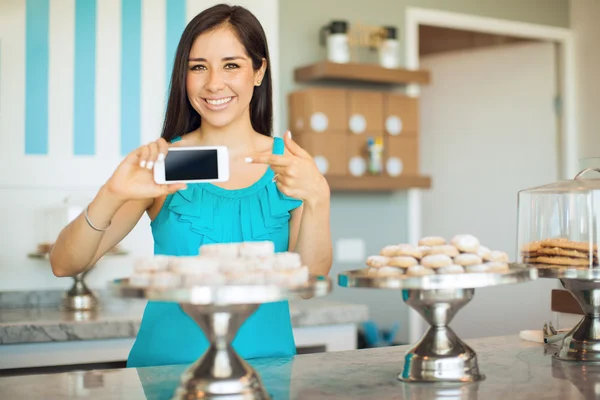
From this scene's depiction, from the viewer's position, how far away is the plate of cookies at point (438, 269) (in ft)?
3.77

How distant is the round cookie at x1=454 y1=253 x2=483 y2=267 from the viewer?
1216 mm

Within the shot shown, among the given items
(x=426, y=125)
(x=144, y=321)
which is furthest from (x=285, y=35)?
(x=144, y=321)

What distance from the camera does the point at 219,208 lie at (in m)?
1.56

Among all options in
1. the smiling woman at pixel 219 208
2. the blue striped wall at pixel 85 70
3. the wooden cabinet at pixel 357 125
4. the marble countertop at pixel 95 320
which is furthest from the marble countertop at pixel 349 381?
the wooden cabinet at pixel 357 125

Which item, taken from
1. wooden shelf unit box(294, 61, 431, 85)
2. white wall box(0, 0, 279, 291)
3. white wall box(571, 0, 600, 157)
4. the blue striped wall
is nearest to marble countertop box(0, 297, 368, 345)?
white wall box(0, 0, 279, 291)

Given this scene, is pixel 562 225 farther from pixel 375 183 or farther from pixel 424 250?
pixel 375 183

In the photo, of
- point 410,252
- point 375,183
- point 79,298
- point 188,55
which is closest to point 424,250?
point 410,252

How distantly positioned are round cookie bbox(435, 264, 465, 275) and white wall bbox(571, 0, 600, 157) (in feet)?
11.4

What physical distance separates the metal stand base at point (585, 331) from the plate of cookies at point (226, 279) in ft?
1.92

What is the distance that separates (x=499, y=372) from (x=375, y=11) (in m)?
2.78

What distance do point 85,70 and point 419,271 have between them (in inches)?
92.6

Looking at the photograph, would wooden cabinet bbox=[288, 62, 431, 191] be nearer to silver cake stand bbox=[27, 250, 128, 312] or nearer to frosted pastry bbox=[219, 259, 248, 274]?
silver cake stand bbox=[27, 250, 128, 312]

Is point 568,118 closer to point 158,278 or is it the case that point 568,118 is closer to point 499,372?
point 499,372

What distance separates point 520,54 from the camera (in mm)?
4609
